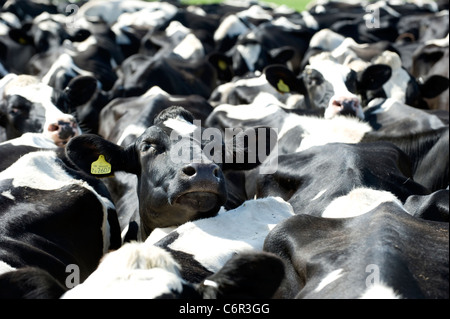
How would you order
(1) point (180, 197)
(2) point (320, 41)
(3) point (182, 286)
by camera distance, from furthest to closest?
(2) point (320, 41), (1) point (180, 197), (3) point (182, 286)

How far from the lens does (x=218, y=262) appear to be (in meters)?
4.20

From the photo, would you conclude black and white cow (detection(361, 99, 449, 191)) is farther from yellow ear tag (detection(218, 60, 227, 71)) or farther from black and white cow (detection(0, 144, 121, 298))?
yellow ear tag (detection(218, 60, 227, 71))

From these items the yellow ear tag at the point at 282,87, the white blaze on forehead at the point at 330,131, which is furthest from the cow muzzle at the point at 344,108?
the yellow ear tag at the point at 282,87

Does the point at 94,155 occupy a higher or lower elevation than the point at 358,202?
lower

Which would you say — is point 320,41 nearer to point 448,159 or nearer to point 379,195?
point 448,159

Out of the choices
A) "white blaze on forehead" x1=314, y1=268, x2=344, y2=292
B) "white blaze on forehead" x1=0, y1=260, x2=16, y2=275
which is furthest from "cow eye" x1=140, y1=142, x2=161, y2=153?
"white blaze on forehead" x1=314, y1=268, x2=344, y2=292

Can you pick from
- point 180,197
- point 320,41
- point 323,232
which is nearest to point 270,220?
point 180,197

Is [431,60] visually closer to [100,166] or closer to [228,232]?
[100,166]

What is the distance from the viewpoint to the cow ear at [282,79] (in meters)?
8.92

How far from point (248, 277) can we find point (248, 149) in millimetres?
2254

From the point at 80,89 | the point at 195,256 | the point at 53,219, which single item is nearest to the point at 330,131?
the point at 53,219

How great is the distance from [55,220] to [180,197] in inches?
31.6

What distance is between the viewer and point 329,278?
133 inches

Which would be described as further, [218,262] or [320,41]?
[320,41]
